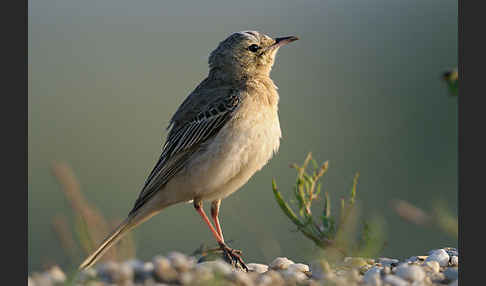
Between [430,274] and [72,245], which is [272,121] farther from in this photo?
[72,245]

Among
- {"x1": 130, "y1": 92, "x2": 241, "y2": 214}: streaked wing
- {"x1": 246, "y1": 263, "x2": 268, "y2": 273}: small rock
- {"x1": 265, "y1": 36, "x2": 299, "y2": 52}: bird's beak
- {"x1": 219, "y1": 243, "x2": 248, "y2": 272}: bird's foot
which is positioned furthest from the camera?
{"x1": 265, "y1": 36, "x2": 299, "y2": 52}: bird's beak

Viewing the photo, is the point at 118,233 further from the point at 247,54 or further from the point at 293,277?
the point at 247,54

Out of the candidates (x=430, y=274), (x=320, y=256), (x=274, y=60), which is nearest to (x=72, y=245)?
(x=320, y=256)

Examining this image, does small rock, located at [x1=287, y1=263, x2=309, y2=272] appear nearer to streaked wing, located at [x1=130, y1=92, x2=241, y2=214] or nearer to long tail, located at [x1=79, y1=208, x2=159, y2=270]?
streaked wing, located at [x1=130, y1=92, x2=241, y2=214]

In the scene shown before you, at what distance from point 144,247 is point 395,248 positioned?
8.14m

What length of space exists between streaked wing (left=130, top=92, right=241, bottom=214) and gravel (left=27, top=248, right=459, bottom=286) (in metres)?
1.72

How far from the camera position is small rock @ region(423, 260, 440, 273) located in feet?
19.3

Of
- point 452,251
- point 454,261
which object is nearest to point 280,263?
point 454,261

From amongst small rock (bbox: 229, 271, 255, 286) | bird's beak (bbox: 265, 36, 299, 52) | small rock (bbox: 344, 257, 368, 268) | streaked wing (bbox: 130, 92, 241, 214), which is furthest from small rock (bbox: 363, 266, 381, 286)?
bird's beak (bbox: 265, 36, 299, 52)

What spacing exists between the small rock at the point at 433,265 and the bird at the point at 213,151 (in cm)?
177

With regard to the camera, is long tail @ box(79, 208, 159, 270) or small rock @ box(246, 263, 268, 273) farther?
long tail @ box(79, 208, 159, 270)

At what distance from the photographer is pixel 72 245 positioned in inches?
176

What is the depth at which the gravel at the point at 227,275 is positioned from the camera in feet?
15.4

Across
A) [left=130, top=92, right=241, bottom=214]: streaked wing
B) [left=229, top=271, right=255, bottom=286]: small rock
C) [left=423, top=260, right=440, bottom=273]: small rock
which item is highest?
[left=130, top=92, right=241, bottom=214]: streaked wing
